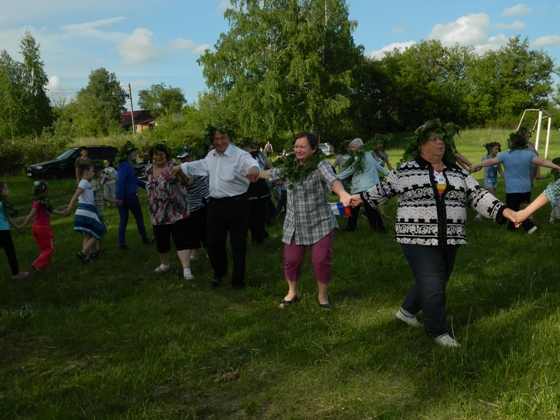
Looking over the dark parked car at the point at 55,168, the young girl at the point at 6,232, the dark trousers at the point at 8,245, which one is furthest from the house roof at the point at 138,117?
the dark trousers at the point at 8,245

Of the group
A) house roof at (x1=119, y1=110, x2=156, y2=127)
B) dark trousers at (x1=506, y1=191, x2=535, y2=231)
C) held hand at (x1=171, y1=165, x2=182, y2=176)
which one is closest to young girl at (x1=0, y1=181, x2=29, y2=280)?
held hand at (x1=171, y1=165, x2=182, y2=176)

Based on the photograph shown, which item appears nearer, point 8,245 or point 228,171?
point 228,171

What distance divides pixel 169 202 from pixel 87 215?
2.19m

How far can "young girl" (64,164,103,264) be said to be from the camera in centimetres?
863

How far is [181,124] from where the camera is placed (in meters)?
43.1

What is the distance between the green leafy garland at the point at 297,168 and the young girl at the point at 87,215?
4362mm

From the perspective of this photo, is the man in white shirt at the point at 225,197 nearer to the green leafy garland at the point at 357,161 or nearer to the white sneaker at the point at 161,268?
the white sneaker at the point at 161,268

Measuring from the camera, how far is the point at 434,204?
443cm

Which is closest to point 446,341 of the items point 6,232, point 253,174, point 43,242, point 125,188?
point 253,174

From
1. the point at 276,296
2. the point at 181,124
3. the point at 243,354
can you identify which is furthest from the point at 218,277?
the point at 181,124

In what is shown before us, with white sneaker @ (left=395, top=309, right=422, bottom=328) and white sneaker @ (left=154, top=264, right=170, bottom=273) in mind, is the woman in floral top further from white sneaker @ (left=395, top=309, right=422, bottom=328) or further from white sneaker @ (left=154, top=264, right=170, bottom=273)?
white sneaker @ (left=395, top=309, right=422, bottom=328)

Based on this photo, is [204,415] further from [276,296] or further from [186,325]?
[276,296]

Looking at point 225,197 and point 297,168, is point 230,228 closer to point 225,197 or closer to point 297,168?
point 225,197

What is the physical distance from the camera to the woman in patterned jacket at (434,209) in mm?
4434
